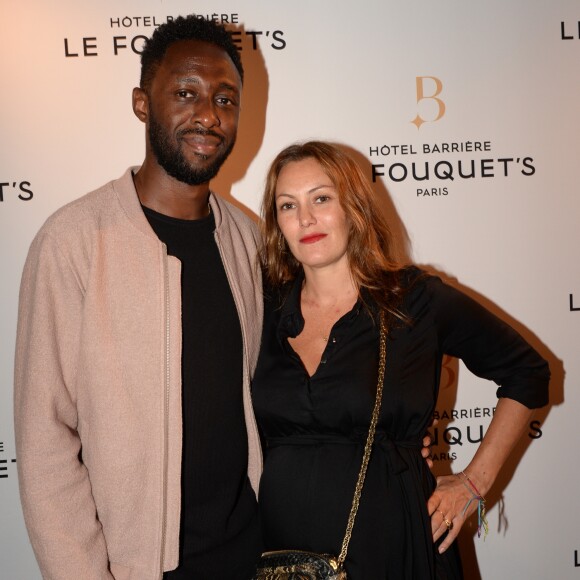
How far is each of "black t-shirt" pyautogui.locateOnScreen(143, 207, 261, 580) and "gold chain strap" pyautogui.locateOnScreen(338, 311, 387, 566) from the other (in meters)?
0.35

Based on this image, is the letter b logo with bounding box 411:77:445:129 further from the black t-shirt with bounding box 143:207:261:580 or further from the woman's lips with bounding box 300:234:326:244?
the black t-shirt with bounding box 143:207:261:580

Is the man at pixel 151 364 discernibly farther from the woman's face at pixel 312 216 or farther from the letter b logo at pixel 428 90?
the letter b logo at pixel 428 90

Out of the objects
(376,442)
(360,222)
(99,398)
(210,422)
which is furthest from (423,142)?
(99,398)

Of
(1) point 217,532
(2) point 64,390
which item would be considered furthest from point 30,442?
(1) point 217,532

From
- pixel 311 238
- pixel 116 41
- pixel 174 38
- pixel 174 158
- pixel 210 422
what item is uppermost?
pixel 116 41

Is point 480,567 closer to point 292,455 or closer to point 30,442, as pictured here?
point 292,455

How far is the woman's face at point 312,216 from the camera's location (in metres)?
2.23

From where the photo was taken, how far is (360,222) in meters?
2.26

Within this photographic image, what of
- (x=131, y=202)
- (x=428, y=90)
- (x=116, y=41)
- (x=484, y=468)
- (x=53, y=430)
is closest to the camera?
(x=53, y=430)

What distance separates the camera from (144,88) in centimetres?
213

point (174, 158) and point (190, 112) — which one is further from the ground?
point (190, 112)

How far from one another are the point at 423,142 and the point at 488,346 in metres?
1.34

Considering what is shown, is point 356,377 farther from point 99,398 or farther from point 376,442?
point 99,398

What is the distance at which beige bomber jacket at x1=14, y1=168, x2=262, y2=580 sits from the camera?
5.83 ft
